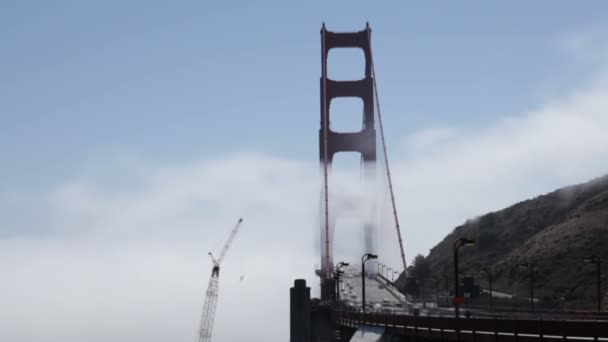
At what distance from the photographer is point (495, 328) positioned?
4366 centimetres

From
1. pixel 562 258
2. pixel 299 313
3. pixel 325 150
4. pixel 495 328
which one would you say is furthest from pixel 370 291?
pixel 495 328

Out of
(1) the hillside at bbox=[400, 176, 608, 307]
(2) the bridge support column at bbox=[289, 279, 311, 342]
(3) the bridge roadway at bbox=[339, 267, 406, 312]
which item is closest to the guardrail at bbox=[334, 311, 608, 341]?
(2) the bridge support column at bbox=[289, 279, 311, 342]

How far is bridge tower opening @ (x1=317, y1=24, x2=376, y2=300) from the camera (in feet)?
545

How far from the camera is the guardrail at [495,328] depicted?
38406 mm

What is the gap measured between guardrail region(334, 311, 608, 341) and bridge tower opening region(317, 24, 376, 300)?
102322 mm

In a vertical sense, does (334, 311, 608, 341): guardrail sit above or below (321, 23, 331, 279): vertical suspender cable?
below

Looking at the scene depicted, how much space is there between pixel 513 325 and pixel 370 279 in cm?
14384

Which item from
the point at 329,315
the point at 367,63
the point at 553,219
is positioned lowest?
the point at 329,315

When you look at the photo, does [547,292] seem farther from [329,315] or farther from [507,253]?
[507,253]

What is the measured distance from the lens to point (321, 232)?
16762cm

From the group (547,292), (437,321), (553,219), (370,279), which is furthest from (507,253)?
(437,321)

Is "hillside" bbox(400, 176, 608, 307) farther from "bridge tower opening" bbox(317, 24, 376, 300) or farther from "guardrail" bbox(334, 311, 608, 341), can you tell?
"guardrail" bbox(334, 311, 608, 341)

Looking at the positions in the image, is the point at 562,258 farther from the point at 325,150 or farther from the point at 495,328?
the point at 495,328

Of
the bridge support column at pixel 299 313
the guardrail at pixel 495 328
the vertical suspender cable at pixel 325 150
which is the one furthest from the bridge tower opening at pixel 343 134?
the guardrail at pixel 495 328
